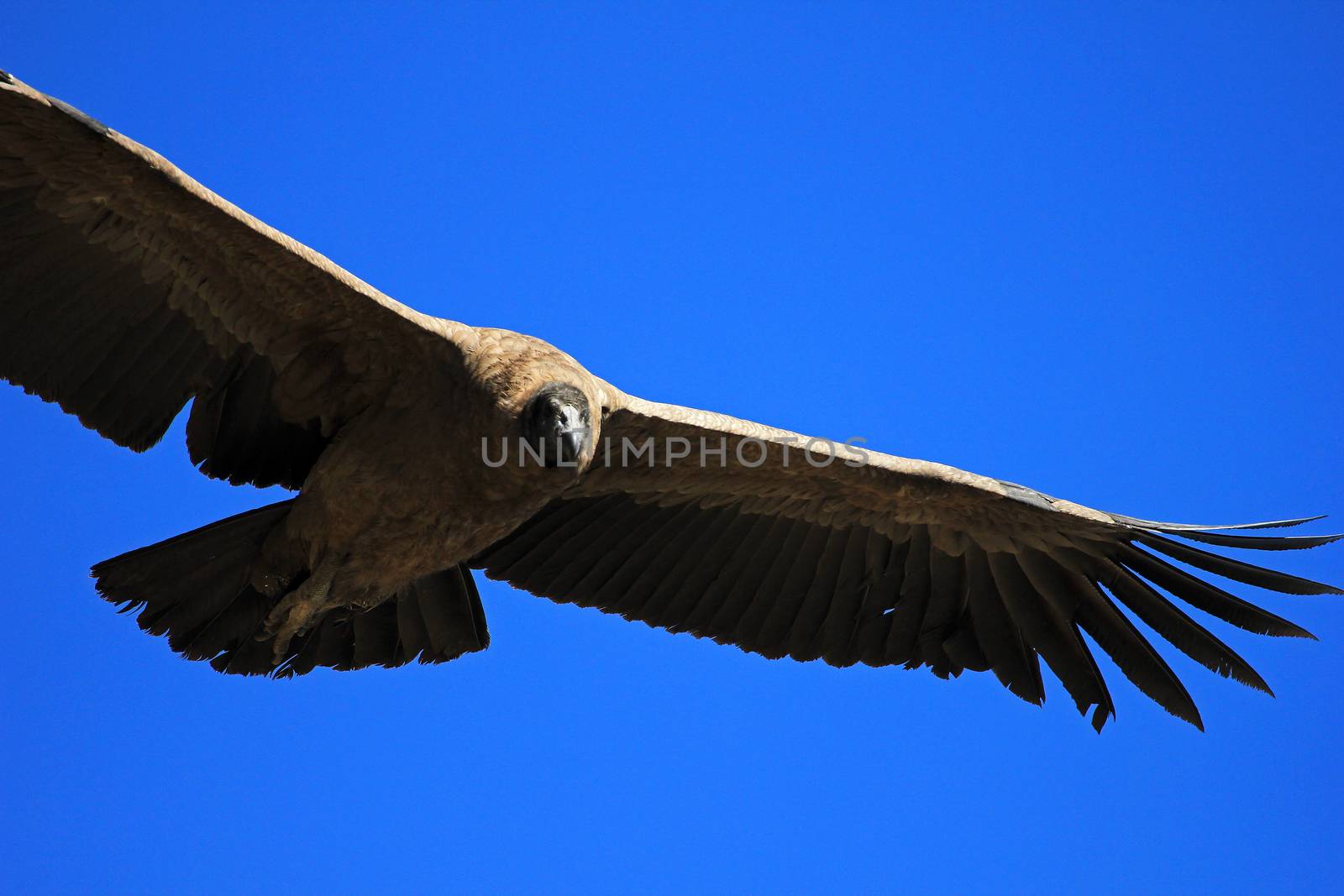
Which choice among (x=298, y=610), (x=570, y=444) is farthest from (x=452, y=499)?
(x=298, y=610)

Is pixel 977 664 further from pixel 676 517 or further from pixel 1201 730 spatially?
pixel 676 517

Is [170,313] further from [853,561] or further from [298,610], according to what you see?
[853,561]

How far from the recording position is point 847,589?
8.24 m

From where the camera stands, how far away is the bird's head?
247 inches

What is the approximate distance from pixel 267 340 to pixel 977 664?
4028 millimetres

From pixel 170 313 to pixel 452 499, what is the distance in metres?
1.49

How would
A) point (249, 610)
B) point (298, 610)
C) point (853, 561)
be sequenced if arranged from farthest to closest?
1. point (853, 561)
2. point (249, 610)
3. point (298, 610)

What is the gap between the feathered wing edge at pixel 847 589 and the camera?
309 inches

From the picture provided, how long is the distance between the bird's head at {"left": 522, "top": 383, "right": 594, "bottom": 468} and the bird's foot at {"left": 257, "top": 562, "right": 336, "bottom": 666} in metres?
1.21

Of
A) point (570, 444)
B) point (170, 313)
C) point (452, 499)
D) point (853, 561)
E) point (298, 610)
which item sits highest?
point (853, 561)

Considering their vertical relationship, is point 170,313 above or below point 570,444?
above

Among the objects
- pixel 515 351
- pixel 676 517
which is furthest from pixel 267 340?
pixel 676 517
